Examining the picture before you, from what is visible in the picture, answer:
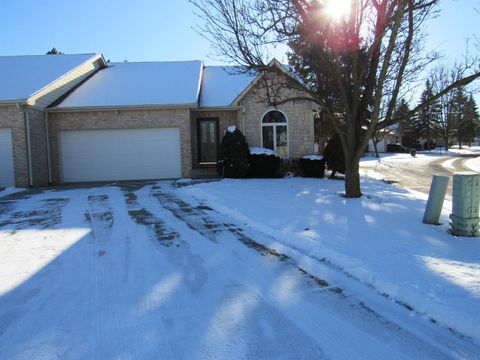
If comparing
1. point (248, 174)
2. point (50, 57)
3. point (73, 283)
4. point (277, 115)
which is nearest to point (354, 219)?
point (73, 283)

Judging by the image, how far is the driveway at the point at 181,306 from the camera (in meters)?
3.33

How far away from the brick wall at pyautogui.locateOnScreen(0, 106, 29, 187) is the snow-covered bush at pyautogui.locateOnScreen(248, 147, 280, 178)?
8821 millimetres

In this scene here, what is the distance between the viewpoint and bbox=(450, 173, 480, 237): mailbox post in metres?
6.58

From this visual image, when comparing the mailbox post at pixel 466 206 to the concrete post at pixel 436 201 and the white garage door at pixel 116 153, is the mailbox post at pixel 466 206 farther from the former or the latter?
the white garage door at pixel 116 153

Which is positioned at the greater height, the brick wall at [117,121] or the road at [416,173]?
the brick wall at [117,121]

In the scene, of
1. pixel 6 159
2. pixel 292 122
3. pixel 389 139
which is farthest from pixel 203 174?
pixel 389 139

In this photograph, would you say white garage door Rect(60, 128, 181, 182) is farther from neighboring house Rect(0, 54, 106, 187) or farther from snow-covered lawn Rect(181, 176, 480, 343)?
snow-covered lawn Rect(181, 176, 480, 343)

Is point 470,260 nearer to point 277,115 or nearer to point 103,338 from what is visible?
point 103,338

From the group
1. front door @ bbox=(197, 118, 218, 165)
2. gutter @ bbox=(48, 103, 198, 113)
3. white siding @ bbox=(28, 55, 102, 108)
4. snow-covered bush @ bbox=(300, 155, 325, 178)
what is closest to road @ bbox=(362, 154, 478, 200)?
snow-covered bush @ bbox=(300, 155, 325, 178)

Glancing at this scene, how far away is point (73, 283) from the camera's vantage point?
4.97m

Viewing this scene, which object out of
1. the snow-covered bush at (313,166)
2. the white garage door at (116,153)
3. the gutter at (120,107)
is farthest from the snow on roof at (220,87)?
the snow-covered bush at (313,166)

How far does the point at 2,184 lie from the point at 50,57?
28.5 feet

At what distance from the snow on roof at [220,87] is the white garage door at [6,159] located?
7919 millimetres

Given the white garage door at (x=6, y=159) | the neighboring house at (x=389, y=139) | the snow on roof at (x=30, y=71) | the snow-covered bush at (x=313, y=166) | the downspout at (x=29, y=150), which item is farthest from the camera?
the neighboring house at (x=389, y=139)
